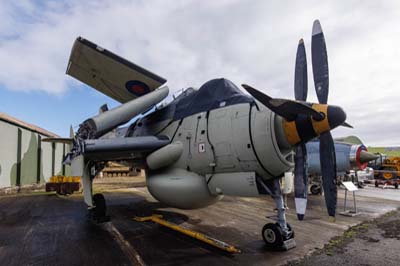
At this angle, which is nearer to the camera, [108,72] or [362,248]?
[362,248]

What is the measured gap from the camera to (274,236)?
559 centimetres

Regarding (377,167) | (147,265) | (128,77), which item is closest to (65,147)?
(128,77)

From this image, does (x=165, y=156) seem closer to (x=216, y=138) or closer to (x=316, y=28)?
(x=216, y=138)

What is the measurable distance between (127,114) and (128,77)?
2341mm

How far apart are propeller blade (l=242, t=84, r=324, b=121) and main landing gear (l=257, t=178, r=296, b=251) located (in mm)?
1742

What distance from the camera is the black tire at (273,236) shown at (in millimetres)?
5504

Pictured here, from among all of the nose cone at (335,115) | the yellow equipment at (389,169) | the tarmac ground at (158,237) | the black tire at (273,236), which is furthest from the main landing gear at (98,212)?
the yellow equipment at (389,169)

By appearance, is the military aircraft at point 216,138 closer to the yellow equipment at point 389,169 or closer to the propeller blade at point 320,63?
the propeller blade at point 320,63

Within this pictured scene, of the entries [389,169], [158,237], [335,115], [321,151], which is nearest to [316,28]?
[335,115]

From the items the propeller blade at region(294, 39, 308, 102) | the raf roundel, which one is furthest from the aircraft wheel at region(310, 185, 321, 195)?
the raf roundel

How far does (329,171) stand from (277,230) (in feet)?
5.88

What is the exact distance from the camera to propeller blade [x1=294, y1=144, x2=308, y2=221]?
5062 mm

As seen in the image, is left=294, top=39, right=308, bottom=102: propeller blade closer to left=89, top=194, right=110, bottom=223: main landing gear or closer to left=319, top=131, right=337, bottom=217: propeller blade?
left=319, top=131, right=337, bottom=217: propeller blade

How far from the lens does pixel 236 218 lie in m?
8.66
